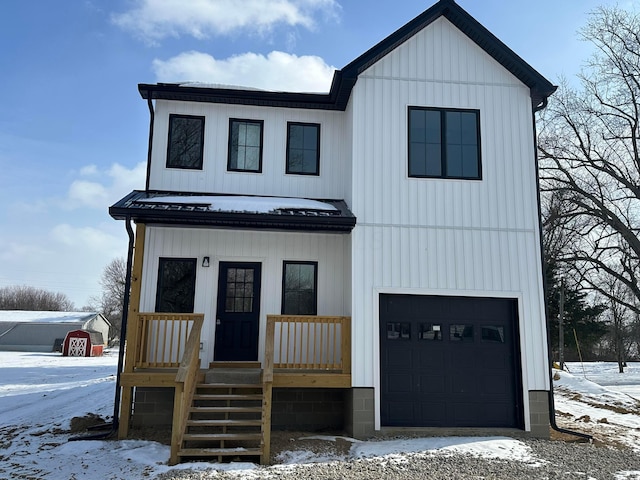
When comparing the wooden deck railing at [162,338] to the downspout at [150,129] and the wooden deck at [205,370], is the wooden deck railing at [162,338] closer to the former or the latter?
the wooden deck at [205,370]

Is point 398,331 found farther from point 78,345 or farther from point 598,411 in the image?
point 78,345

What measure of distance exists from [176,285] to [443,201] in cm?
523

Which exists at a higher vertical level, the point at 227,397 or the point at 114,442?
the point at 227,397

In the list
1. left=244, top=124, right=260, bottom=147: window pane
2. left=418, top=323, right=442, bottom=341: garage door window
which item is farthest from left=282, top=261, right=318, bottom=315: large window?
left=244, top=124, right=260, bottom=147: window pane

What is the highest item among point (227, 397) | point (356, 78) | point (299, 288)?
point (356, 78)

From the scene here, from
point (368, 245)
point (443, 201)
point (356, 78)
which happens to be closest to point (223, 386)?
point (368, 245)

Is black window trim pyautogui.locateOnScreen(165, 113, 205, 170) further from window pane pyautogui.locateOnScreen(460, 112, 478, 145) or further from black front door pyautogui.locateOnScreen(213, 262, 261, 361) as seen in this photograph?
window pane pyautogui.locateOnScreen(460, 112, 478, 145)

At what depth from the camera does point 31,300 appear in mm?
74125

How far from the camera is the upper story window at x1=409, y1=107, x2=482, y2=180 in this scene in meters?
8.88

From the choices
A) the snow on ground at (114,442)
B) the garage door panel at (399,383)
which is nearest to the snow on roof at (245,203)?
the garage door panel at (399,383)

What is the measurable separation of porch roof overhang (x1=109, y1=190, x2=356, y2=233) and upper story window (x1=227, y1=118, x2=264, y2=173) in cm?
117

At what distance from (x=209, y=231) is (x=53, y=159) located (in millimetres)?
7308

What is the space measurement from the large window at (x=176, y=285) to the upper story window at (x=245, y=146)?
2.18 m

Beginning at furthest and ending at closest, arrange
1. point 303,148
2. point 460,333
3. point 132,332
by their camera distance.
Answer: point 303,148 < point 460,333 < point 132,332
